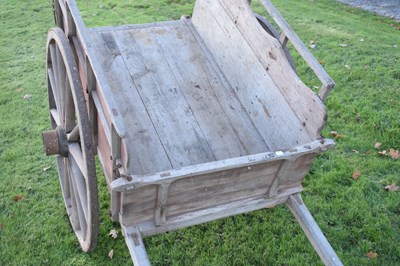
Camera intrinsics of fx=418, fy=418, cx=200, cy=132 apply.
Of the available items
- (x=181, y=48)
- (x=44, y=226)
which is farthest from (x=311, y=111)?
(x=44, y=226)

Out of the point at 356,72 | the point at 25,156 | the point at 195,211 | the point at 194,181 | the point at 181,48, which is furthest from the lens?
the point at 356,72

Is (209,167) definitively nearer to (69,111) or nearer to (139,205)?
(139,205)

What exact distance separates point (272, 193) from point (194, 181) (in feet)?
1.70

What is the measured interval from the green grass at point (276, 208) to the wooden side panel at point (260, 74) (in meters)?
0.89

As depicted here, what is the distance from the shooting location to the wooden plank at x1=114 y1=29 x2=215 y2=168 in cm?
249

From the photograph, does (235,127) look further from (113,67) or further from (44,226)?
(44,226)

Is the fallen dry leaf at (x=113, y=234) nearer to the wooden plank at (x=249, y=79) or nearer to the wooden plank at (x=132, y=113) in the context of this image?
the wooden plank at (x=132, y=113)

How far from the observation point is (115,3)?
663cm

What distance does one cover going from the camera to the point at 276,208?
3.30 m

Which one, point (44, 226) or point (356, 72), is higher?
point (356, 72)

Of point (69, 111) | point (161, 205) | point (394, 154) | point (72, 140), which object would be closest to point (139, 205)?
point (161, 205)

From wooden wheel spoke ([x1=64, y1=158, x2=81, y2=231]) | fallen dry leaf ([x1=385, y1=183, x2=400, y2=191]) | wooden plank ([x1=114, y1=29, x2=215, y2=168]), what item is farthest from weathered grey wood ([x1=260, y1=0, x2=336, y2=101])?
fallen dry leaf ([x1=385, y1=183, x2=400, y2=191])

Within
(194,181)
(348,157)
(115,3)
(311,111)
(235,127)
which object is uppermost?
(311,111)

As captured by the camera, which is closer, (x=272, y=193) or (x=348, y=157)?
(x=272, y=193)
